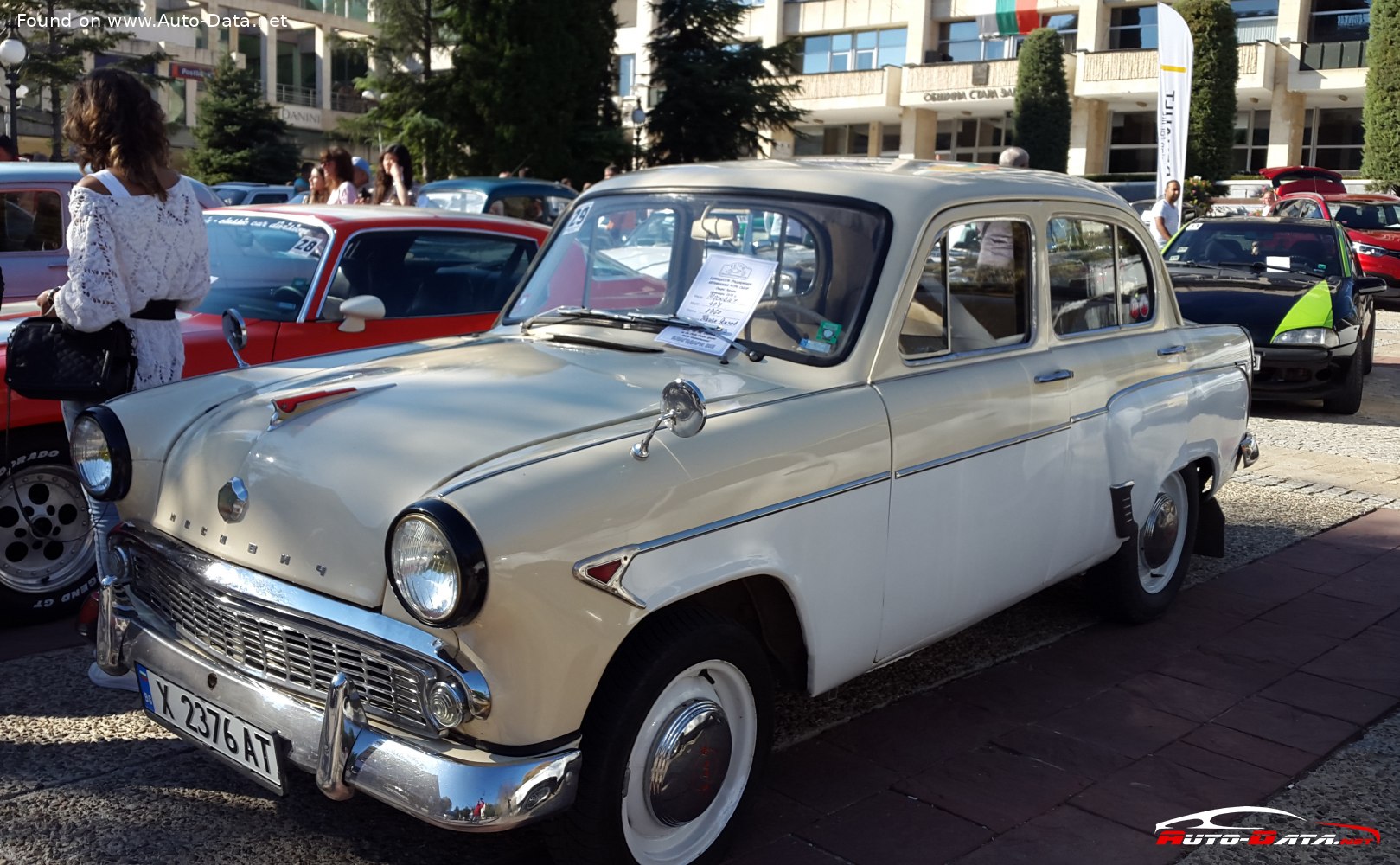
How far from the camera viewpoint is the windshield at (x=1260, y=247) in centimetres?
1142

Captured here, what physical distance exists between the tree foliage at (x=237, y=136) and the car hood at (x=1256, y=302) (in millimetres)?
31347

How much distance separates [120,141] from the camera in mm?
4051

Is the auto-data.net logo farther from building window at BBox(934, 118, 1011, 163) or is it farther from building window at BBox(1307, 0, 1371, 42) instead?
building window at BBox(934, 118, 1011, 163)

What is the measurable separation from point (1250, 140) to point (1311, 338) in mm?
38188

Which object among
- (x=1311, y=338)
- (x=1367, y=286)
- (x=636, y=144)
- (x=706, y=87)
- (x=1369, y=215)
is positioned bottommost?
(x=1311, y=338)

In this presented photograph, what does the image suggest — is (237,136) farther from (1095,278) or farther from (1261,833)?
(1261,833)

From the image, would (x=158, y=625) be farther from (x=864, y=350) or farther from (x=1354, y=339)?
(x=1354, y=339)

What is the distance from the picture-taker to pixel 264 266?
6000mm

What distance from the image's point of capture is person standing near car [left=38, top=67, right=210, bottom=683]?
3.99 m

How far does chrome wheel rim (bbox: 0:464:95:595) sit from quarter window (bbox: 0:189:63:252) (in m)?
3.36

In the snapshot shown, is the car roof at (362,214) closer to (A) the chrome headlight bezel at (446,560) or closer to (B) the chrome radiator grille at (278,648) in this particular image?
(B) the chrome radiator grille at (278,648)

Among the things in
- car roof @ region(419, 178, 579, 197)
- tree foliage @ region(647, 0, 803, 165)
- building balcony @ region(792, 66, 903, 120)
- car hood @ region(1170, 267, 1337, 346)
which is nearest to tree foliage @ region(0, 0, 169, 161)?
tree foliage @ region(647, 0, 803, 165)

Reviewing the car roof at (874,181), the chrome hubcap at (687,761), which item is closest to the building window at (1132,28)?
the car roof at (874,181)

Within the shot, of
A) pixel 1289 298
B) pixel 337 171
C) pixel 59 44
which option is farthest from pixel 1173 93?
pixel 59 44
